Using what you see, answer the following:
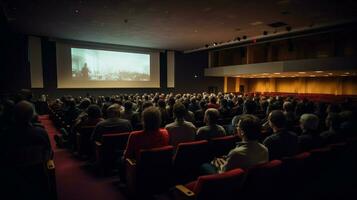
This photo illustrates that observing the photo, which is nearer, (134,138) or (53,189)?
(53,189)

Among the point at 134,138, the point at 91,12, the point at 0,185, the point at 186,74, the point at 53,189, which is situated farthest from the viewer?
the point at 186,74

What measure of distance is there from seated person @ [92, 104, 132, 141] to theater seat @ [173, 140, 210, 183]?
57.4 inches

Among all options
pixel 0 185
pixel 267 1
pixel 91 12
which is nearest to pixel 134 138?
pixel 0 185

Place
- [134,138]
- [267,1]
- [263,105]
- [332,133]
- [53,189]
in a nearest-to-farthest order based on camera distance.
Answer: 1. [53,189]
2. [134,138]
3. [332,133]
4. [267,1]
5. [263,105]

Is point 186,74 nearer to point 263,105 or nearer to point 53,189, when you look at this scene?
point 263,105

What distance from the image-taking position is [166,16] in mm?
8984

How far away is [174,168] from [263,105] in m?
5.83

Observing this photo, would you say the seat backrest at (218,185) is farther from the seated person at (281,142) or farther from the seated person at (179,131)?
the seated person at (179,131)

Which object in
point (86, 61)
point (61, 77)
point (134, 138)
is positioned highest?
point (86, 61)

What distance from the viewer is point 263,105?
777cm

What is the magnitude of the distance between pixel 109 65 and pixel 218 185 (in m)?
14.7

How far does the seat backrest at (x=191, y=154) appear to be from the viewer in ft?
9.08

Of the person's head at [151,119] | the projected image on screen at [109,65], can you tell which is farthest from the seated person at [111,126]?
the projected image on screen at [109,65]

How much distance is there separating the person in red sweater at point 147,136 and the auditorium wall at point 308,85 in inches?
739
